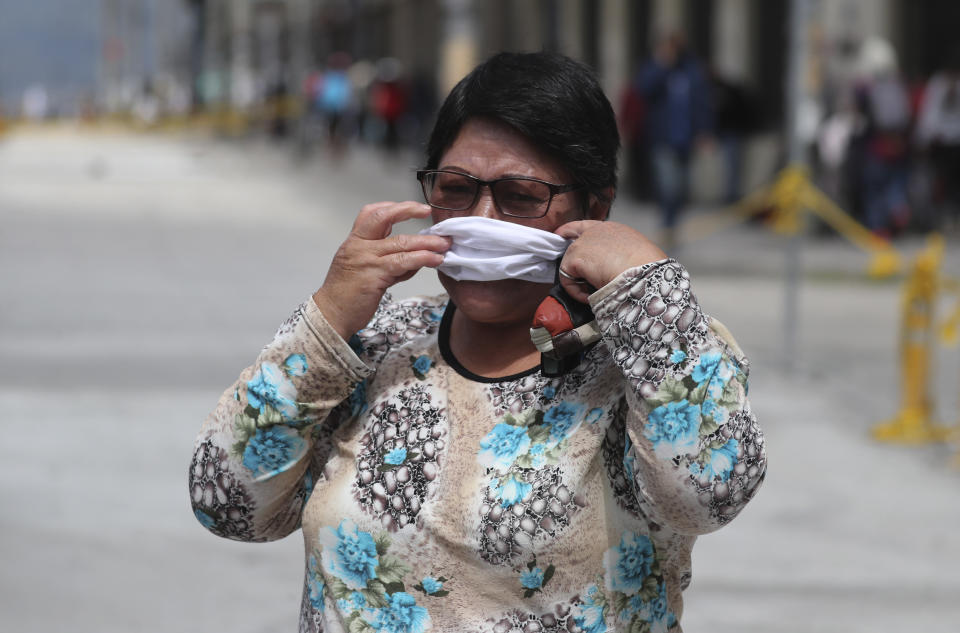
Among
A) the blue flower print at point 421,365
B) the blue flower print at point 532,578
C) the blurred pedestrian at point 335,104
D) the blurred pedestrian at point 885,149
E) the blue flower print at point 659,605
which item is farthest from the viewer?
the blurred pedestrian at point 335,104

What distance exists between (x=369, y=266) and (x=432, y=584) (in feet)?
1.73

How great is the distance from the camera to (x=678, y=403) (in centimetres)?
225

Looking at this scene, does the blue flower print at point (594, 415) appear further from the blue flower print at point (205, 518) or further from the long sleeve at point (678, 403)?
the blue flower print at point (205, 518)

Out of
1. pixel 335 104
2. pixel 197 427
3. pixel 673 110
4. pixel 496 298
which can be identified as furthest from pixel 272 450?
pixel 335 104

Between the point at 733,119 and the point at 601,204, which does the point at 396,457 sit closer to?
the point at 601,204

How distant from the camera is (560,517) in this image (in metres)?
2.35

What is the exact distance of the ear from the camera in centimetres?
260

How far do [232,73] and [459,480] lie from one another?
2307 inches

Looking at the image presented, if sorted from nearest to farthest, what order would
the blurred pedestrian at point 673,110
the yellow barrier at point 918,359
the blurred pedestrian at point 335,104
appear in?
the yellow barrier at point 918,359 → the blurred pedestrian at point 673,110 → the blurred pedestrian at point 335,104

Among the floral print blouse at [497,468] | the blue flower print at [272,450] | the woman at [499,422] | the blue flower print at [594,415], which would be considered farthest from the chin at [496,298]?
the blue flower print at [272,450]

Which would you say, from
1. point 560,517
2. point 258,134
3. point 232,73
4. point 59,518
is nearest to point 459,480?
point 560,517

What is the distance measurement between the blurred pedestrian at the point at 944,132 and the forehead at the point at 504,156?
1473cm

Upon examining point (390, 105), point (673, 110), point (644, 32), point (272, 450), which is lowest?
point (390, 105)

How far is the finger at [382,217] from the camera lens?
2510 millimetres
